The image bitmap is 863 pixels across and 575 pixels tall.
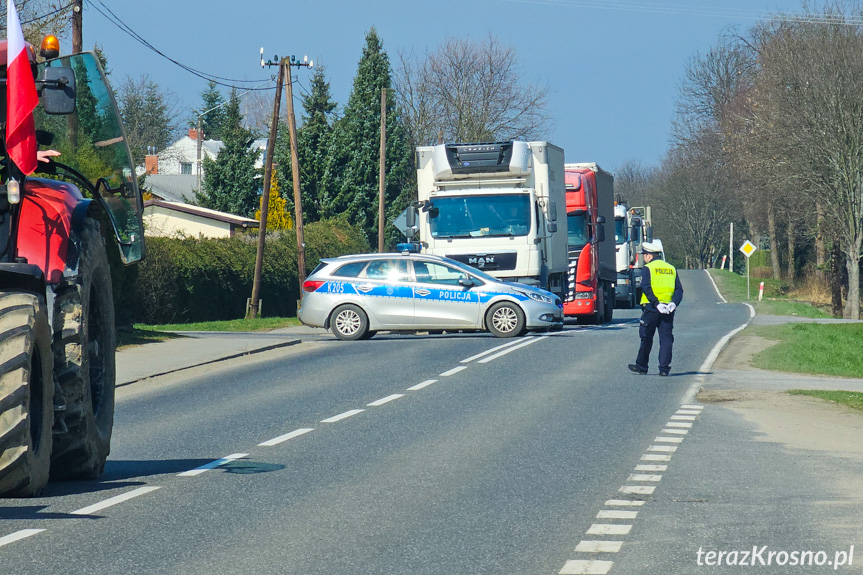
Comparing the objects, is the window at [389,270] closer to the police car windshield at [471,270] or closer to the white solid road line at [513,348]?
the police car windshield at [471,270]

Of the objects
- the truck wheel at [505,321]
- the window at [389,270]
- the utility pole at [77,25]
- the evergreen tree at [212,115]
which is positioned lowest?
the truck wheel at [505,321]

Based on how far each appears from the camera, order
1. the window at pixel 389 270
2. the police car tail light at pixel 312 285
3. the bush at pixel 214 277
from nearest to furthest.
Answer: the window at pixel 389 270, the police car tail light at pixel 312 285, the bush at pixel 214 277

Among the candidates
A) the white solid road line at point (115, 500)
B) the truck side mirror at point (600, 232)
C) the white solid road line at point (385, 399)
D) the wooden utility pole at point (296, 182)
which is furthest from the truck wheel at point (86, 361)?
the wooden utility pole at point (296, 182)

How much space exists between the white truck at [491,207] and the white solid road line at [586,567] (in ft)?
65.0

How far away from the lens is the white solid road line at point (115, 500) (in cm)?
726

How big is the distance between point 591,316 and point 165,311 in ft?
39.6

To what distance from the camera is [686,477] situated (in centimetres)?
878

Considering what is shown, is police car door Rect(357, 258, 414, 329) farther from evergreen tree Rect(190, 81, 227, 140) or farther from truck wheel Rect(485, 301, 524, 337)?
evergreen tree Rect(190, 81, 227, 140)

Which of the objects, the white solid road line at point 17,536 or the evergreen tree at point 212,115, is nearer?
the white solid road line at point 17,536

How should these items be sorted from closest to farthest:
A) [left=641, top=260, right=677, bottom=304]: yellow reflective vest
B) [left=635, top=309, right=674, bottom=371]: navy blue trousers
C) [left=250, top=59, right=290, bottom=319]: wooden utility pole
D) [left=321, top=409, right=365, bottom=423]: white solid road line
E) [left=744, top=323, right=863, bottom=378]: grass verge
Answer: [left=321, top=409, right=365, bottom=423]: white solid road line < [left=635, top=309, right=674, bottom=371]: navy blue trousers < [left=641, top=260, right=677, bottom=304]: yellow reflective vest < [left=744, top=323, right=863, bottom=378]: grass verge < [left=250, top=59, right=290, bottom=319]: wooden utility pole

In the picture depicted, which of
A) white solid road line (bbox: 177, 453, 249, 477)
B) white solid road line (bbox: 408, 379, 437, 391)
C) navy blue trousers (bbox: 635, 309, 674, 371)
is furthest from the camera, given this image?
navy blue trousers (bbox: 635, 309, 674, 371)

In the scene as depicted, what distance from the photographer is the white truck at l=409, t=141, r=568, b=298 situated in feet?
85.1

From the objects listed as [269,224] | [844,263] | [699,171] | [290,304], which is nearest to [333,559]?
[290,304]

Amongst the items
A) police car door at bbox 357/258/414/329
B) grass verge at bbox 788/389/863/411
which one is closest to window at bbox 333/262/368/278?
police car door at bbox 357/258/414/329
